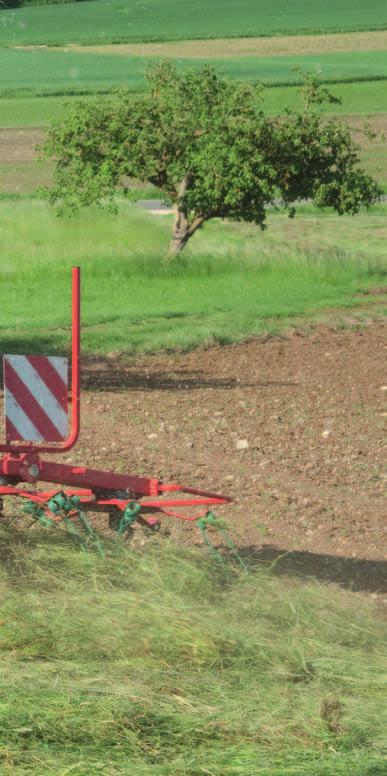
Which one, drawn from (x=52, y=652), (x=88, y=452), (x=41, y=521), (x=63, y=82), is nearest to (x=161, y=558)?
(x=41, y=521)

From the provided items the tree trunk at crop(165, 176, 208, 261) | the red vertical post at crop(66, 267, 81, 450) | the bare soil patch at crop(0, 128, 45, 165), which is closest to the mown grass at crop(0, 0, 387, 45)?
the bare soil patch at crop(0, 128, 45, 165)

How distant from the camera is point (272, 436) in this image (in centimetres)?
950

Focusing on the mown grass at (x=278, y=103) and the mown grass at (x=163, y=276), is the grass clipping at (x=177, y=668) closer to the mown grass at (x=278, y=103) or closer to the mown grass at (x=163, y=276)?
the mown grass at (x=163, y=276)

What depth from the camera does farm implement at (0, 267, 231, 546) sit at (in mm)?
6188

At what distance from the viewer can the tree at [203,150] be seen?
1798 cm

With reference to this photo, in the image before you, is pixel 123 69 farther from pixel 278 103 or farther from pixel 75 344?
pixel 75 344

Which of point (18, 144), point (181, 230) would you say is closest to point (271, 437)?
point (181, 230)

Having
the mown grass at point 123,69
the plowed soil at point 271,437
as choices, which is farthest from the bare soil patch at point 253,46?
the plowed soil at point 271,437

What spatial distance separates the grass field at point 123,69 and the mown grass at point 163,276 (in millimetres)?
27695

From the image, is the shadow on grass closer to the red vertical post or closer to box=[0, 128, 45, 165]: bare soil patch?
the red vertical post

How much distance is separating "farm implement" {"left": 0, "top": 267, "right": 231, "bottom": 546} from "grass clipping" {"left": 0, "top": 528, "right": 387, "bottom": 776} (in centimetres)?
19

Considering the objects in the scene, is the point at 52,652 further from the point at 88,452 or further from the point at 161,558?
the point at 88,452

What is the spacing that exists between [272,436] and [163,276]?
8808 millimetres

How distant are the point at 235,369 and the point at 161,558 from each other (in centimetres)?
597
